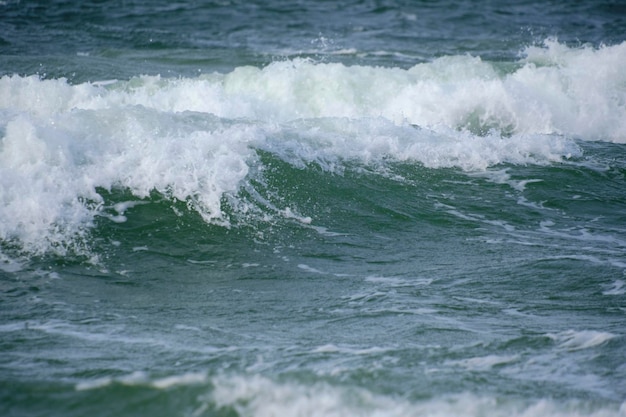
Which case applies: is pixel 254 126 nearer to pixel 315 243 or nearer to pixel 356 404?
pixel 315 243

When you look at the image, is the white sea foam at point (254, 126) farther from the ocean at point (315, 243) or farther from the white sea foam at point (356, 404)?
the white sea foam at point (356, 404)

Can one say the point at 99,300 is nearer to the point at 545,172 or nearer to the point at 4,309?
the point at 4,309

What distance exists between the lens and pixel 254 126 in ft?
33.0

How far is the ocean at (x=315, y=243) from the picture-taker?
5.04m

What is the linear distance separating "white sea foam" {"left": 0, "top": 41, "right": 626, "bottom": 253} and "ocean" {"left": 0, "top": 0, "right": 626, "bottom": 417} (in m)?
0.03

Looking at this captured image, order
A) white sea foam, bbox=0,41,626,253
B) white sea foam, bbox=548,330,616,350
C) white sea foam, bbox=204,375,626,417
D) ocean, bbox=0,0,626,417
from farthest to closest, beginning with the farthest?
white sea foam, bbox=0,41,626,253
white sea foam, bbox=548,330,616,350
ocean, bbox=0,0,626,417
white sea foam, bbox=204,375,626,417

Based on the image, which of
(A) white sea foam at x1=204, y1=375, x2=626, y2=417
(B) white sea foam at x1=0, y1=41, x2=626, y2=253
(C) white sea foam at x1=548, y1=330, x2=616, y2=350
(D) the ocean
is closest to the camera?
(A) white sea foam at x1=204, y1=375, x2=626, y2=417

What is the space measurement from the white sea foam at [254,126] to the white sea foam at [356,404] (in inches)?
135

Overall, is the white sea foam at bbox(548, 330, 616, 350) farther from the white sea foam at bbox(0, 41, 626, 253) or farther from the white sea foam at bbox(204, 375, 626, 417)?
the white sea foam at bbox(0, 41, 626, 253)

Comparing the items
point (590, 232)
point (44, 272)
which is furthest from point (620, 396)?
point (44, 272)

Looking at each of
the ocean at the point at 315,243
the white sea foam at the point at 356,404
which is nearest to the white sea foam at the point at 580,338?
the ocean at the point at 315,243

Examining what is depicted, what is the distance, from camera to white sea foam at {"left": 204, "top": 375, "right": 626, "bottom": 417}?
183 inches

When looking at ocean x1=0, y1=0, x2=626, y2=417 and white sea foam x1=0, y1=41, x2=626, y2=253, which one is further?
white sea foam x1=0, y1=41, x2=626, y2=253


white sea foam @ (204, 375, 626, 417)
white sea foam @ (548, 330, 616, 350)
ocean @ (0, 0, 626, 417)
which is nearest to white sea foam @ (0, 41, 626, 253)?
ocean @ (0, 0, 626, 417)
